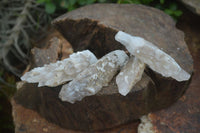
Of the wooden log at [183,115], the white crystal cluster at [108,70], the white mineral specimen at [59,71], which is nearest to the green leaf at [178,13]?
the wooden log at [183,115]

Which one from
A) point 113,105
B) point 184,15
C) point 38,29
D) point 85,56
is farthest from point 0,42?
point 184,15

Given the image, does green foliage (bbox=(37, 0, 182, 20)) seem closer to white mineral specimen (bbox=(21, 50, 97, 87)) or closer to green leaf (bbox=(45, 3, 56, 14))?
green leaf (bbox=(45, 3, 56, 14))

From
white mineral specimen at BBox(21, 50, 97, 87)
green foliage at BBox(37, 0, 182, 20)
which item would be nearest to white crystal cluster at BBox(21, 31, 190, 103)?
white mineral specimen at BBox(21, 50, 97, 87)

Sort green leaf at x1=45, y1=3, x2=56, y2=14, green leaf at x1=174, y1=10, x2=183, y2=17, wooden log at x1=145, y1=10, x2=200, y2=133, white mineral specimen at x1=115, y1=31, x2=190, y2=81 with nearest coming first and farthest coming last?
1. white mineral specimen at x1=115, y1=31, x2=190, y2=81
2. wooden log at x1=145, y1=10, x2=200, y2=133
3. green leaf at x1=174, y1=10, x2=183, y2=17
4. green leaf at x1=45, y1=3, x2=56, y2=14

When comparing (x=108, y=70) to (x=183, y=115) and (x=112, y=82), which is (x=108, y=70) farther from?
(x=183, y=115)

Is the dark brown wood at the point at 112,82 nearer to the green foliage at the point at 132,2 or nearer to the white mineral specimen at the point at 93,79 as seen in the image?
the white mineral specimen at the point at 93,79

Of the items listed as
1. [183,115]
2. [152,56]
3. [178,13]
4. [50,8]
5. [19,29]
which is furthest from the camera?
[19,29]

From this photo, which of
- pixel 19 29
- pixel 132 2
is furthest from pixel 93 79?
pixel 19 29
